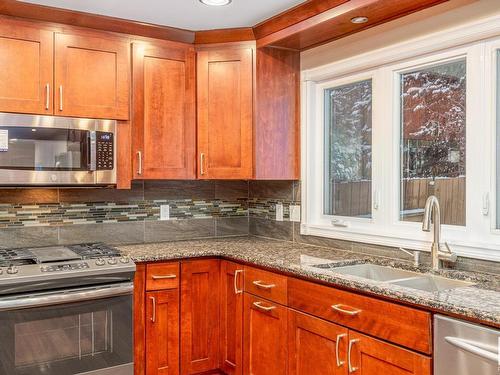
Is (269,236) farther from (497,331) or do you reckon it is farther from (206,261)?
(497,331)

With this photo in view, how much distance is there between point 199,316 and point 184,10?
1836 mm

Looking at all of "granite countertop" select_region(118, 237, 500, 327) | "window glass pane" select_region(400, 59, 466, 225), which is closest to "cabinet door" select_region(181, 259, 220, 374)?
"granite countertop" select_region(118, 237, 500, 327)

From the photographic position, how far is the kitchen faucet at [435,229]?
2.20 metres

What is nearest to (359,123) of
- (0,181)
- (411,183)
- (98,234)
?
(411,183)

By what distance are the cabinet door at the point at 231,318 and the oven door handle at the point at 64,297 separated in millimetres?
595

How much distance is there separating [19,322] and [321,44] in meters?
2.36

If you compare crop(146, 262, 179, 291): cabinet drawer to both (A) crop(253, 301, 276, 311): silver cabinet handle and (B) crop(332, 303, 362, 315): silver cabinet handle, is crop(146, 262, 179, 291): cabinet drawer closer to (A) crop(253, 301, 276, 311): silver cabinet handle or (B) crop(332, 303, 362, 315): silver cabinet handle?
(A) crop(253, 301, 276, 311): silver cabinet handle

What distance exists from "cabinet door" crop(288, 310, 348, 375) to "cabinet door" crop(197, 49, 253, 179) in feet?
3.64

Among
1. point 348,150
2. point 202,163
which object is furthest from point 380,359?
point 202,163

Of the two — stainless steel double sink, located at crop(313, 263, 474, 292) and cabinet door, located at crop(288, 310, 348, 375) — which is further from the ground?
stainless steel double sink, located at crop(313, 263, 474, 292)

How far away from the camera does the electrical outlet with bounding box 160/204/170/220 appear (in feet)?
11.0

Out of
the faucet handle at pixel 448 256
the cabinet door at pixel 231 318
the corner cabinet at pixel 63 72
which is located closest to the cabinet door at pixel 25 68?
the corner cabinet at pixel 63 72

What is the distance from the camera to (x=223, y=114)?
310 cm

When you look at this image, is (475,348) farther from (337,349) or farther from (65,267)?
(65,267)
